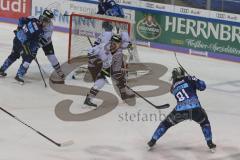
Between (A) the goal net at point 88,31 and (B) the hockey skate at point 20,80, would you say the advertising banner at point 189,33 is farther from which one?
(B) the hockey skate at point 20,80

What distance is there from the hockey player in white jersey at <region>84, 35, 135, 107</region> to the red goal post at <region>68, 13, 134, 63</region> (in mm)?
1791

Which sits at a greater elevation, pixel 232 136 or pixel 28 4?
pixel 28 4

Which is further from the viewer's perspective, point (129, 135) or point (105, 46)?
point (105, 46)

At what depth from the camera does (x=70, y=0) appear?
17.2 metres

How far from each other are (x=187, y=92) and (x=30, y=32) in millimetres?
4302

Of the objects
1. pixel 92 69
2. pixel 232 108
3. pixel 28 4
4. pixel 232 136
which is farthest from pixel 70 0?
pixel 232 136

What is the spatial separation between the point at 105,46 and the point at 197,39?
14.4 ft

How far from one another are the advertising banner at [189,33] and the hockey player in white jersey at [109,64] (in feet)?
13.5

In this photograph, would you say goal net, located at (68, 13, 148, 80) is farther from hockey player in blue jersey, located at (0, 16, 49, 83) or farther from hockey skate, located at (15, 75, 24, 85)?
hockey skate, located at (15, 75, 24, 85)

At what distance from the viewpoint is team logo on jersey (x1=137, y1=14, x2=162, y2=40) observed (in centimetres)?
1630

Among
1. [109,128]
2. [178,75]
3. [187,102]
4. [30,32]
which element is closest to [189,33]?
[30,32]

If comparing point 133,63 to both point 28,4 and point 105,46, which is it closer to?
point 105,46

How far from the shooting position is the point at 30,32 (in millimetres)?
12742

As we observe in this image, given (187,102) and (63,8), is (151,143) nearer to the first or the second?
(187,102)
